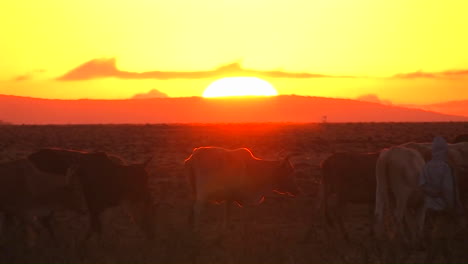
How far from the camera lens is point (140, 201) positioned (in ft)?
51.2

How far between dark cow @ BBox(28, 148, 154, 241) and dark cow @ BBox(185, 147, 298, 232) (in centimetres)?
131

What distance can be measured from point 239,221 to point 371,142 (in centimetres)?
4010

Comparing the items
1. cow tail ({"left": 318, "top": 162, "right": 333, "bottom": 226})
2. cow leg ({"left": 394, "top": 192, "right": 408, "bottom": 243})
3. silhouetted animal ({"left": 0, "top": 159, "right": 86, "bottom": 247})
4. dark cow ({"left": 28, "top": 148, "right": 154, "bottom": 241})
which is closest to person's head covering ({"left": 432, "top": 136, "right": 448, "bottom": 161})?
cow leg ({"left": 394, "top": 192, "right": 408, "bottom": 243})

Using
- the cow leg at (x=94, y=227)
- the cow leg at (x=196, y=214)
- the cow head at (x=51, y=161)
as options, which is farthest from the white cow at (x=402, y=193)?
the cow head at (x=51, y=161)

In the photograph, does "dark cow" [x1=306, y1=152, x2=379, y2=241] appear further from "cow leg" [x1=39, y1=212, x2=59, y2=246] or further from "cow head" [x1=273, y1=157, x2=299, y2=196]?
"cow leg" [x1=39, y1=212, x2=59, y2=246]

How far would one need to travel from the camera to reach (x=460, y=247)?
14.0m

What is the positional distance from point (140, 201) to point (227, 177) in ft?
6.88

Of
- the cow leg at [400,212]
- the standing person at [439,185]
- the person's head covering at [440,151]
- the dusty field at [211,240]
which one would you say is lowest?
the dusty field at [211,240]

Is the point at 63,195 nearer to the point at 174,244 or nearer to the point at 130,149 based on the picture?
the point at 174,244

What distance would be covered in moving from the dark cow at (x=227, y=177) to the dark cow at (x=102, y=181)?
1.31 m

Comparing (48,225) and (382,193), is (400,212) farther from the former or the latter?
(48,225)

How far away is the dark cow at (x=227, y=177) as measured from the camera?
1674cm

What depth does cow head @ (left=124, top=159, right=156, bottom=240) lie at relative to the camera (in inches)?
606

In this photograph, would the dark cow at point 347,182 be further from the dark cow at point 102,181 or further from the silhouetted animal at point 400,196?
the dark cow at point 102,181
